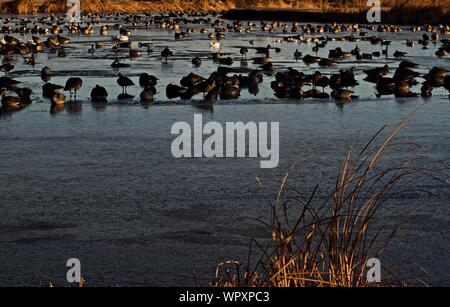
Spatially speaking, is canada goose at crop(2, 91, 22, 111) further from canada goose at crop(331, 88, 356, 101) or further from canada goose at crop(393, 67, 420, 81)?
canada goose at crop(393, 67, 420, 81)

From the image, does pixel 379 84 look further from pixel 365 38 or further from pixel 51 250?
pixel 365 38

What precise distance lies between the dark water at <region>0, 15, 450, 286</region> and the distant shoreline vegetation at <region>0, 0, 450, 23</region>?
127 ft

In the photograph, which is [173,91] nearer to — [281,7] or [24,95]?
[24,95]

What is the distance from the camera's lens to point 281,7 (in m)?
83.1

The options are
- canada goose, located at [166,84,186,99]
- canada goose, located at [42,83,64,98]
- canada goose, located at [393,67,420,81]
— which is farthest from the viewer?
canada goose, located at [393,67,420,81]

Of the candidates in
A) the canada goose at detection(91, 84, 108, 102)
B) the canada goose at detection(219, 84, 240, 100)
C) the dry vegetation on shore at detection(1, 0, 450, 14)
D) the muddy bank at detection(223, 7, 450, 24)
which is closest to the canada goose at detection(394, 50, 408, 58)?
the canada goose at detection(219, 84, 240, 100)

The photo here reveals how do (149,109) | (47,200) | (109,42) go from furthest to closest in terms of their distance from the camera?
(109,42) < (149,109) < (47,200)

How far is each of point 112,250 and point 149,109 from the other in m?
9.43

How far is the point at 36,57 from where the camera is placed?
2995 centimetres

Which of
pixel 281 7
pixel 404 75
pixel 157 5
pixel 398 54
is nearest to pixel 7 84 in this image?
pixel 404 75

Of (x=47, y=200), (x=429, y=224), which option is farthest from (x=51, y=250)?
(x=429, y=224)

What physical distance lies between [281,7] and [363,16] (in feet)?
85.7

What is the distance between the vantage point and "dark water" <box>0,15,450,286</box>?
7254 mm

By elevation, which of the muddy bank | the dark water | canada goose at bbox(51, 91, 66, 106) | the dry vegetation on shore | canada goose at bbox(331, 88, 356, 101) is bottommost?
the dark water
